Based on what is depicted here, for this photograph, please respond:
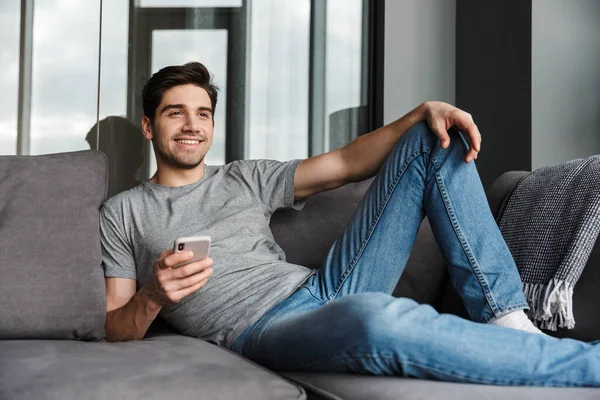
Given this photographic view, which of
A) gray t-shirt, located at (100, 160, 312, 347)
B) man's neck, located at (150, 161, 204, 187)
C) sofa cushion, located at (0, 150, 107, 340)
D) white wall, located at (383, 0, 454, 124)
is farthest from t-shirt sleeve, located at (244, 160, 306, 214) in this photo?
white wall, located at (383, 0, 454, 124)

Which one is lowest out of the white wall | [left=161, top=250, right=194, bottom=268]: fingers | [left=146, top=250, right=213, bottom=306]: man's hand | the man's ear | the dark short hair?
[left=146, top=250, right=213, bottom=306]: man's hand

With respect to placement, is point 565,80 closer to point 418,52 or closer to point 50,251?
point 418,52

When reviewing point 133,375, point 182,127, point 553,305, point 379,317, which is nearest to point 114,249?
point 182,127

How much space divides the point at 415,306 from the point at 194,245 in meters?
0.44

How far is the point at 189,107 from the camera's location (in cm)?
207

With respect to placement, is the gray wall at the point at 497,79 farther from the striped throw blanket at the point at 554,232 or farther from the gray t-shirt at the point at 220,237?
the gray t-shirt at the point at 220,237

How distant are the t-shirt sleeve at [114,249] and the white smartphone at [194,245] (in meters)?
0.41

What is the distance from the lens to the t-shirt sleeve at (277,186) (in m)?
1.99

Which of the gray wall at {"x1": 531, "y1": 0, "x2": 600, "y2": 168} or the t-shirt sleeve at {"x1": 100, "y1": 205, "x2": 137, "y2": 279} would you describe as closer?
the t-shirt sleeve at {"x1": 100, "y1": 205, "x2": 137, "y2": 279}

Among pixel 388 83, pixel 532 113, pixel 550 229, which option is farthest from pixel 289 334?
pixel 388 83

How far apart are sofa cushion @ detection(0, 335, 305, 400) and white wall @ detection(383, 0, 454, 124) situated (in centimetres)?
234

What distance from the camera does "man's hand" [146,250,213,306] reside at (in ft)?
4.81

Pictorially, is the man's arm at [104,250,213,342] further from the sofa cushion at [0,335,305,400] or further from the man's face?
the man's face

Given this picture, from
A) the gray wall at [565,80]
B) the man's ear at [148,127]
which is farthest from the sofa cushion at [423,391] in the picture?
the gray wall at [565,80]
